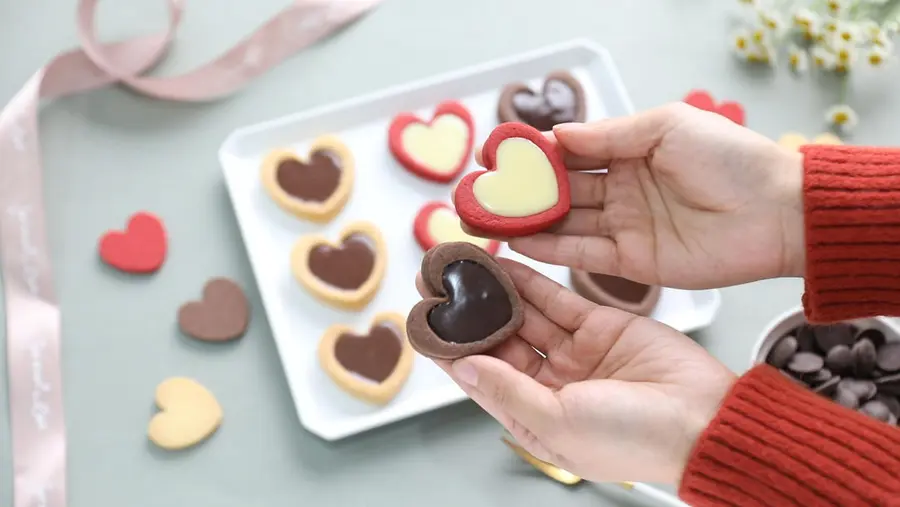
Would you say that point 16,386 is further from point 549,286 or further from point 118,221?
point 549,286

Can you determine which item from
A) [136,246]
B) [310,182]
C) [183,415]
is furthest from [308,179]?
[183,415]

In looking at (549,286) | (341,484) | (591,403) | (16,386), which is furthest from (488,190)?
(16,386)

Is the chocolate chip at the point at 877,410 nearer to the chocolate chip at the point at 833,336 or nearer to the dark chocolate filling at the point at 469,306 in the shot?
the chocolate chip at the point at 833,336

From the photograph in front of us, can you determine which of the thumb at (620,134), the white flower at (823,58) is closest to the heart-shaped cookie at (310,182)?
the thumb at (620,134)

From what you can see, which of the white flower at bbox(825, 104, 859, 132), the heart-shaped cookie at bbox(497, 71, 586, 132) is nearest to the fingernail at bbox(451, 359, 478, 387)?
the heart-shaped cookie at bbox(497, 71, 586, 132)

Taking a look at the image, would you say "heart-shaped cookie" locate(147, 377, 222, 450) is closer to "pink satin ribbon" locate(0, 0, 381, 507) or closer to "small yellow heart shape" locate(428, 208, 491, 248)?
"pink satin ribbon" locate(0, 0, 381, 507)

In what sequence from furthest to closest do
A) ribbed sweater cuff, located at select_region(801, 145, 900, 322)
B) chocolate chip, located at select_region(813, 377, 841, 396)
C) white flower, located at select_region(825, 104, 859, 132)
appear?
white flower, located at select_region(825, 104, 859, 132) < chocolate chip, located at select_region(813, 377, 841, 396) < ribbed sweater cuff, located at select_region(801, 145, 900, 322)

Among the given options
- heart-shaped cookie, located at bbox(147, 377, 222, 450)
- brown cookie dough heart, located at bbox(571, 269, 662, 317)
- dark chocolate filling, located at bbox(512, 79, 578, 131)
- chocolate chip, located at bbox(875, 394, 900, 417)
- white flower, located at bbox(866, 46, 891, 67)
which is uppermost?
white flower, located at bbox(866, 46, 891, 67)
